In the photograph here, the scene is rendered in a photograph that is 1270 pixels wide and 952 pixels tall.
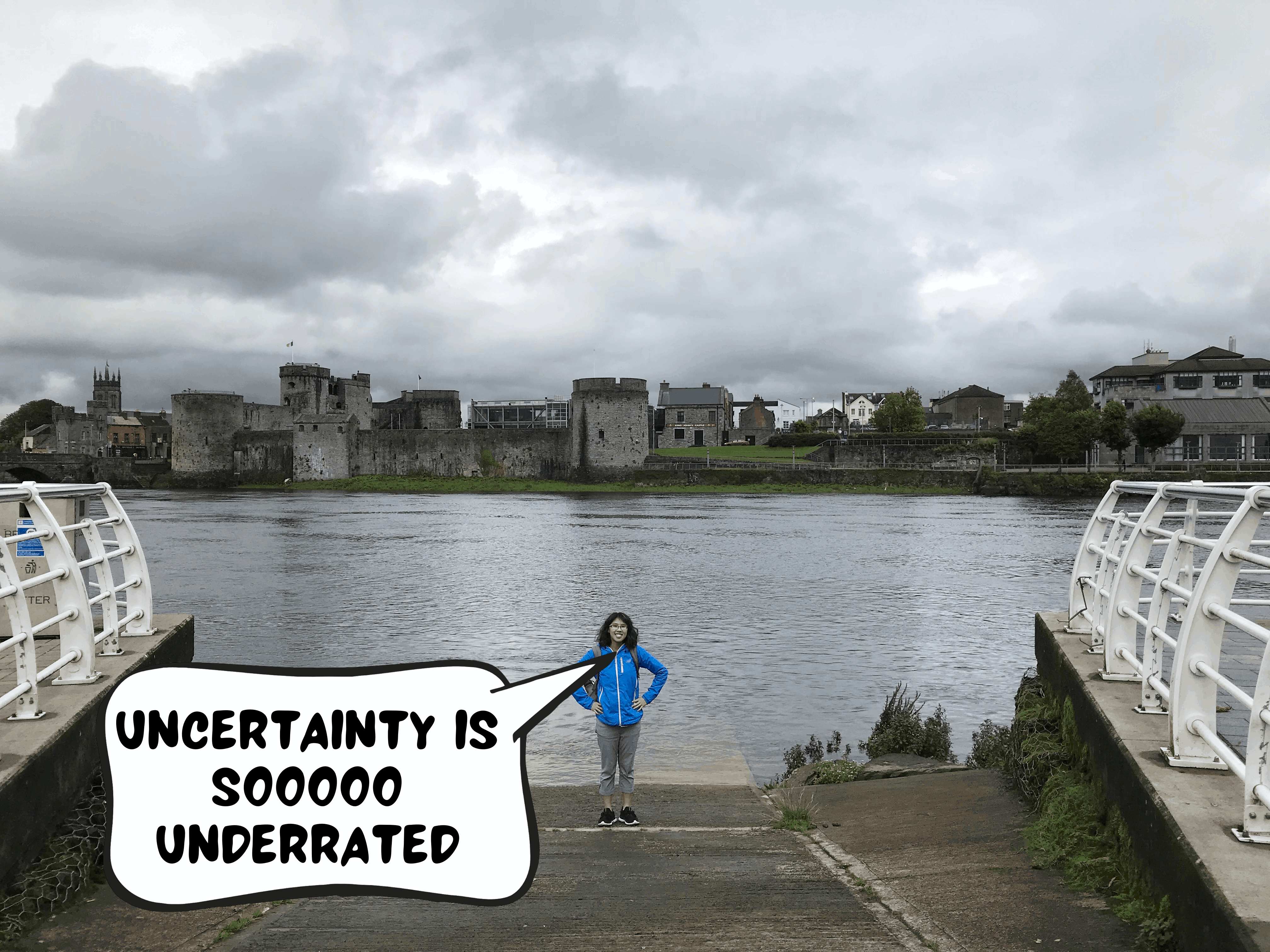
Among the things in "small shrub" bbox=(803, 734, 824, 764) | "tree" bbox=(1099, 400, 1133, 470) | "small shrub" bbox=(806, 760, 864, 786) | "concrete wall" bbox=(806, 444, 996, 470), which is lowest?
"small shrub" bbox=(803, 734, 824, 764)

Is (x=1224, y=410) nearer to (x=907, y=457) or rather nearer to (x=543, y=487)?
(x=907, y=457)

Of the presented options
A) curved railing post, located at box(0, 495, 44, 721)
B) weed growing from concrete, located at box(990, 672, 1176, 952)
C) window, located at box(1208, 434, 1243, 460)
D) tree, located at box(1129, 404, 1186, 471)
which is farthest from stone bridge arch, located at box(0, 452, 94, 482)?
window, located at box(1208, 434, 1243, 460)

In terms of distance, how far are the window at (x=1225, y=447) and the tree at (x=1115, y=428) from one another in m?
7.41

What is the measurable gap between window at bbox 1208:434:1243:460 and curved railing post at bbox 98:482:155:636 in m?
70.8

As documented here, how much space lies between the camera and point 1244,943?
2479 millimetres

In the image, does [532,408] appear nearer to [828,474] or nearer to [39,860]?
[828,474]

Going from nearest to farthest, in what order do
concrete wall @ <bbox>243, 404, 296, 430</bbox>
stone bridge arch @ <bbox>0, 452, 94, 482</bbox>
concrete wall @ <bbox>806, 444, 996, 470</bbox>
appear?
concrete wall @ <bbox>806, 444, 996, 470</bbox>
stone bridge arch @ <bbox>0, 452, 94, 482</bbox>
concrete wall @ <bbox>243, 404, 296, 430</bbox>

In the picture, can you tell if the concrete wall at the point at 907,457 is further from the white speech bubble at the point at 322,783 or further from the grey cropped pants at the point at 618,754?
the white speech bubble at the point at 322,783

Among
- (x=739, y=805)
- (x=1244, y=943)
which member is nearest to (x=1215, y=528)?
(x=739, y=805)

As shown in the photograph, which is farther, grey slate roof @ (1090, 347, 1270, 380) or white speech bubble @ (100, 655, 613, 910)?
grey slate roof @ (1090, 347, 1270, 380)

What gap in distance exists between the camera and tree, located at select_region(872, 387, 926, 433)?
78.8 meters

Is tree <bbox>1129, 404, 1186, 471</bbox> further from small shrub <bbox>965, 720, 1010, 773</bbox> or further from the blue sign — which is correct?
the blue sign

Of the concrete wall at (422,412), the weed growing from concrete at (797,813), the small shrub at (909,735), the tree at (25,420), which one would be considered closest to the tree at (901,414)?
the concrete wall at (422,412)

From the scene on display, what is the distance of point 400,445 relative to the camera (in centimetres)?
7100
